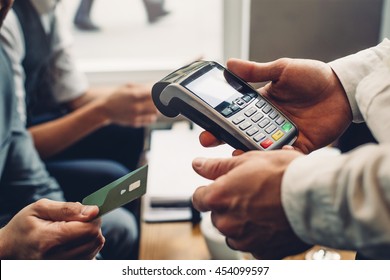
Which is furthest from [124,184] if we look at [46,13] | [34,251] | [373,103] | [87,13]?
[87,13]

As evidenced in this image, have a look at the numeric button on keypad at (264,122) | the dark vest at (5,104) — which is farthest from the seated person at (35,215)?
the numeric button on keypad at (264,122)

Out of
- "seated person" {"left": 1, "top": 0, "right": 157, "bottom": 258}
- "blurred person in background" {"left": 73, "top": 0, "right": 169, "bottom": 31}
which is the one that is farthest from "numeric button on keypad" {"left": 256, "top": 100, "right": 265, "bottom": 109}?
"blurred person in background" {"left": 73, "top": 0, "right": 169, "bottom": 31}

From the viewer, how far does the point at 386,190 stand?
16.4 inches

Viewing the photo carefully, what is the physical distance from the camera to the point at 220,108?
0.57m

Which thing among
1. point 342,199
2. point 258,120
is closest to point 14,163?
point 258,120

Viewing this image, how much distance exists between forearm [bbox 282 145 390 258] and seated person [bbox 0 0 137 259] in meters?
0.22

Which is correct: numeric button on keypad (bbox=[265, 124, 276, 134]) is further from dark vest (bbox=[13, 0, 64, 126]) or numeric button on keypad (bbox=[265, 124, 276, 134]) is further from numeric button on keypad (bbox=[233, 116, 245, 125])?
dark vest (bbox=[13, 0, 64, 126])

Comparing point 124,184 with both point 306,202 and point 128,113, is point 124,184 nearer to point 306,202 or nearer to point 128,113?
point 306,202

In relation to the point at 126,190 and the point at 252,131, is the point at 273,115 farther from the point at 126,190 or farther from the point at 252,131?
the point at 126,190

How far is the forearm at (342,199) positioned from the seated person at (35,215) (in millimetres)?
220

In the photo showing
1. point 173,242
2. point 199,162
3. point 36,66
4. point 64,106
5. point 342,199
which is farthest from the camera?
point 64,106

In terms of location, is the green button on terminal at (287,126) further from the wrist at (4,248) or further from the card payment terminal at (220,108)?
the wrist at (4,248)

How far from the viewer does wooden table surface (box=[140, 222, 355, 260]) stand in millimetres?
743

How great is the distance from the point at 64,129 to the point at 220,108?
606 millimetres
